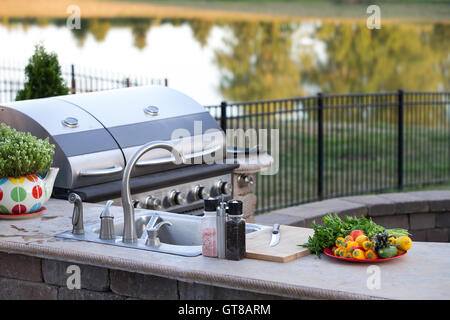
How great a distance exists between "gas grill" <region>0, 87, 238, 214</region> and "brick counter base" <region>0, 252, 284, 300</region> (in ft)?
2.87

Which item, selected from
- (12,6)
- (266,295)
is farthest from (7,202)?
Answer: (12,6)

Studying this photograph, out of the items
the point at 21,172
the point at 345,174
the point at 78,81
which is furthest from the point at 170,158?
the point at 78,81

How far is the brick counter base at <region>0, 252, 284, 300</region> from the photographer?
136 inches

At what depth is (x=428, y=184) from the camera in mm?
11328

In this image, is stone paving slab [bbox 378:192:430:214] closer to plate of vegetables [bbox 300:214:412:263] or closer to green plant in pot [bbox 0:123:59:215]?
plate of vegetables [bbox 300:214:412:263]

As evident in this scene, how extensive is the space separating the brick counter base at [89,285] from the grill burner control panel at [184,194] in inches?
47.2

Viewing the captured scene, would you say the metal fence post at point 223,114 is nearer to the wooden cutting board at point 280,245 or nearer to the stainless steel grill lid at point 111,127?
the stainless steel grill lid at point 111,127

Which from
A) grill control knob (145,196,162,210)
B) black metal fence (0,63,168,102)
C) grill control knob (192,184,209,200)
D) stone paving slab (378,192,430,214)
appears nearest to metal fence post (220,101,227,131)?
black metal fence (0,63,168,102)

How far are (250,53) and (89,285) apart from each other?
96.0 feet

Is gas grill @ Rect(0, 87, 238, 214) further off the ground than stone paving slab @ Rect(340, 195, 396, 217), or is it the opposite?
gas grill @ Rect(0, 87, 238, 214)

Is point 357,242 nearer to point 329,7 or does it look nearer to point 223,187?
point 223,187

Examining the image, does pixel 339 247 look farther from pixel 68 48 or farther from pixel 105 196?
pixel 68 48

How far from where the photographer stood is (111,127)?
5.25 meters
